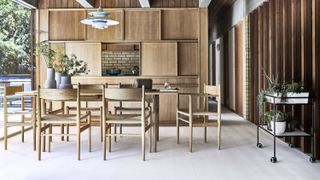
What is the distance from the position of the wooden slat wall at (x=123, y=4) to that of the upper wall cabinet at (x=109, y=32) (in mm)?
207

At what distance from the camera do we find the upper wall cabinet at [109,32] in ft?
24.4

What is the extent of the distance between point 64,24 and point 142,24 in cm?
158

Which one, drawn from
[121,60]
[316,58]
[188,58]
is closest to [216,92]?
[316,58]

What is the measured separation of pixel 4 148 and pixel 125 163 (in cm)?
190

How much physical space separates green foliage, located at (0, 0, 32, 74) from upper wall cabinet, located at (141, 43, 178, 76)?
2228 mm

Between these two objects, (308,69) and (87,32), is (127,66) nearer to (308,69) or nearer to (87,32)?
(87,32)

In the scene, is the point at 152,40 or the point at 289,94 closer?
the point at 289,94

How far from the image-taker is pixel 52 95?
4.30 m

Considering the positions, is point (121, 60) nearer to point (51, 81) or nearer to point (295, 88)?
point (51, 81)

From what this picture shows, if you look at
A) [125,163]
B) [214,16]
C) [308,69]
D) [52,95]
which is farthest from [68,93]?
[214,16]

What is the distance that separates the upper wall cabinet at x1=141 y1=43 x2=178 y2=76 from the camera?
7.39 m

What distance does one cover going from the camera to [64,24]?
745 centimetres

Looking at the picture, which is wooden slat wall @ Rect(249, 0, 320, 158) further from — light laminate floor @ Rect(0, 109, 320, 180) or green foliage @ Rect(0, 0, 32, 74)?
green foliage @ Rect(0, 0, 32, 74)

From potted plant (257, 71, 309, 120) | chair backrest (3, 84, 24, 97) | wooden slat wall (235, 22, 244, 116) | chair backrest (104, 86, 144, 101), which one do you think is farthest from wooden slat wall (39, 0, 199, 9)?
chair backrest (104, 86, 144, 101)
